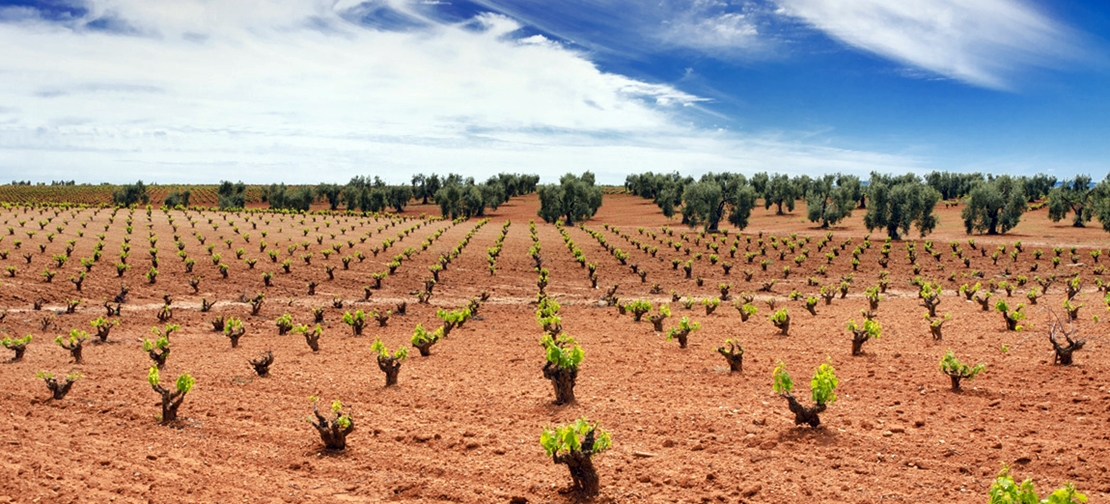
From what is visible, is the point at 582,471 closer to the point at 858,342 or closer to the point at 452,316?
the point at 858,342

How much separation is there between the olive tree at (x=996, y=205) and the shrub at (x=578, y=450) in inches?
3035

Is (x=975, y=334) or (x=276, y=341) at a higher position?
(x=975, y=334)

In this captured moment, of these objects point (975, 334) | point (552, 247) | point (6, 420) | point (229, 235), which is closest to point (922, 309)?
point (975, 334)

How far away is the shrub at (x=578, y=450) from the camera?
843 cm

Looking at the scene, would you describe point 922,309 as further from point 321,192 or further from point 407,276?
point 321,192

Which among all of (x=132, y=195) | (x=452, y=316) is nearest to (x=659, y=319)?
(x=452, y=316)

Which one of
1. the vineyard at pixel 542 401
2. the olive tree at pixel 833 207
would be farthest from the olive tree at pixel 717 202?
the vineyard at pixel 542 401

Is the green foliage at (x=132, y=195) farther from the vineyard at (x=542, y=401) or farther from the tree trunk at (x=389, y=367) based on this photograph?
the tree trunk at (x=389, y=367)

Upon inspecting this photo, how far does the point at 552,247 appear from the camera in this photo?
2258 inches

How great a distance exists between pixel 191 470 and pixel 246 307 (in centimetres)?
2364

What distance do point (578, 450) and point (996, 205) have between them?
255 ft

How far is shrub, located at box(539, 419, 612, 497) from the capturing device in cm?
843

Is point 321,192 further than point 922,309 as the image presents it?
Yes

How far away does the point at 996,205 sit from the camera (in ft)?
229
